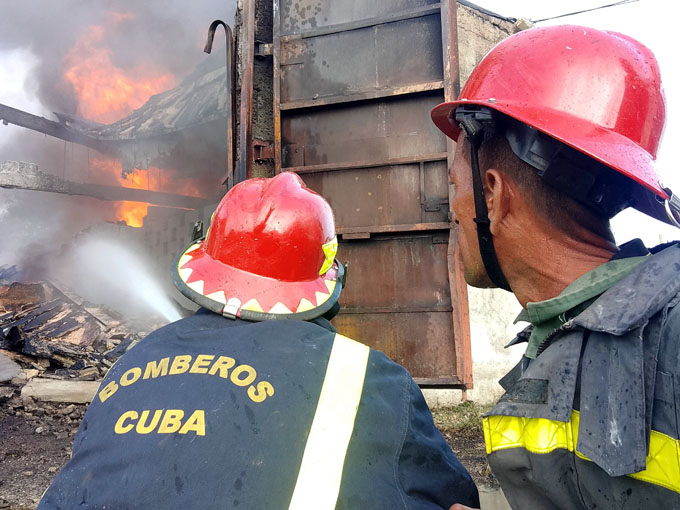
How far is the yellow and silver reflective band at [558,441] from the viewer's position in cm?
83

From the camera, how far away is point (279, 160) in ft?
14.3

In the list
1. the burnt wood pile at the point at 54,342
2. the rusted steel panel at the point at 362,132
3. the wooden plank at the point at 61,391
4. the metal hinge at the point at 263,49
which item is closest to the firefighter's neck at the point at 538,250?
the rusted steel panel at the point at 362,132

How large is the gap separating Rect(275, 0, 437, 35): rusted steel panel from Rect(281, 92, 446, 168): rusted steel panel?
2.70 feet

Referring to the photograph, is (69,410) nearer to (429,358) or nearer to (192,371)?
(429,358)

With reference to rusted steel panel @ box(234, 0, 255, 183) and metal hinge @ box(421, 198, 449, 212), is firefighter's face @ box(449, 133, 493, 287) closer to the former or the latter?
metal hinge @ box(421, 198, 449, 212)

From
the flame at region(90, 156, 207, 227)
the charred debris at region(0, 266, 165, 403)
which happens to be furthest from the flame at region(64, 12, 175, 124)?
the charred debris at region(0, 266, 165, 403)

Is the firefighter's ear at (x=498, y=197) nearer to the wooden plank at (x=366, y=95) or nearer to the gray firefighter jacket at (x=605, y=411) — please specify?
the gray firefighter jacket at (x=605, y=411)

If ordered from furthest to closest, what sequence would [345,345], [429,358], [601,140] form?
[429,358], [345,345], [601,140]

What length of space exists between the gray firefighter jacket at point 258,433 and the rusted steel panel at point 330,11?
368 centimetres

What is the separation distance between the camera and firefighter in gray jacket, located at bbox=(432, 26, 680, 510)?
88 centimetres

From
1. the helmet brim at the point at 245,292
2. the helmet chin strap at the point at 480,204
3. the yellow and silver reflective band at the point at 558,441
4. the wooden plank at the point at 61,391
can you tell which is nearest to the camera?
the yellow and silver reflective band at the point at 558,441

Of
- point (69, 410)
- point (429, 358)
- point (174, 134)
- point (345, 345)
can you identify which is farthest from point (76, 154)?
point (345, 345)

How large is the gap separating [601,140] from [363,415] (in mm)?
981

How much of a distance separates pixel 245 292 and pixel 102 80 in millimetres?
25915
